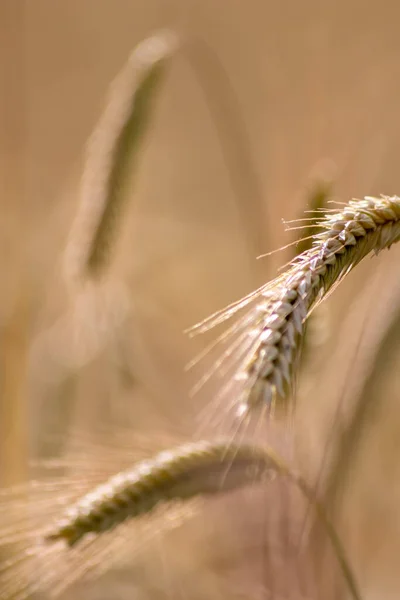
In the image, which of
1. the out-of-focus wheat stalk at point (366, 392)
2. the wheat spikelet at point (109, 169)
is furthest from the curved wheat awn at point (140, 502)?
the wheat spikelet at point (109, 169)

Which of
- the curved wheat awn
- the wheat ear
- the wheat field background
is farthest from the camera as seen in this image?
the wheat field background

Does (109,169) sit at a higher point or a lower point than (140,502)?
higher

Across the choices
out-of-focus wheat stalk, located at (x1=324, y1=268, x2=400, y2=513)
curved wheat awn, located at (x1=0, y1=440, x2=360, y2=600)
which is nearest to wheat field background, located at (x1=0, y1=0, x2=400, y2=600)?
out-of-focus wheat stalk, located at (x1=324, y1=268, x2=400, y2=513)

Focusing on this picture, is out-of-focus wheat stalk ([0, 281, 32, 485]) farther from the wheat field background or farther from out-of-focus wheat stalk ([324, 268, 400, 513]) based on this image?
out-of-focus wheat stalk ([324, 268, 400, 513])

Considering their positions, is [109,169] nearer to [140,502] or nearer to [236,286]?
[140,502]

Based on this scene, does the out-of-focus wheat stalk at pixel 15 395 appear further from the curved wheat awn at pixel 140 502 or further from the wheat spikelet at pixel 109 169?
the curved wheat awn at pixel 140 502

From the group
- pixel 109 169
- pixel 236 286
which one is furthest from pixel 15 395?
pixel 236 286

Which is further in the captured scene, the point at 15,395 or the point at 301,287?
the point at 15,395
